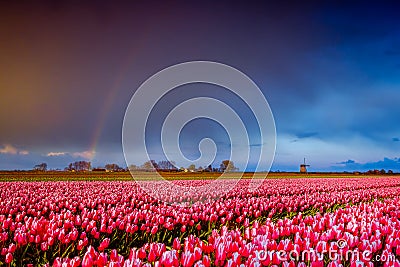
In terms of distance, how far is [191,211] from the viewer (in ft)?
30.1

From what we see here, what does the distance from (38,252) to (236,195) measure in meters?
10.1

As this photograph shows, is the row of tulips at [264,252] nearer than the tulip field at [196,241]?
Yes

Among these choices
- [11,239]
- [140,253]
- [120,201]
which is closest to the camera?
[140,253]

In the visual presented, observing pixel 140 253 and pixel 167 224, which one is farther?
pixel 167 224

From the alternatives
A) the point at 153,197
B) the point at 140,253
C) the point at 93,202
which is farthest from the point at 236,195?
the point at 140,253

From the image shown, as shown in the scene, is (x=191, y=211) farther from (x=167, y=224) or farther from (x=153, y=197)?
(x=153, y=197)

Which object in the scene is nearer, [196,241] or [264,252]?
[264,252]

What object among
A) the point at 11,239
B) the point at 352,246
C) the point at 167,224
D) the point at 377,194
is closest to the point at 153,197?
the point at 167,224

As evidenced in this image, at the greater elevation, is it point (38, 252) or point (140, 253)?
point (140, 253)

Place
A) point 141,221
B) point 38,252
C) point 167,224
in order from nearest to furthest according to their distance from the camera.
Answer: point 38,252
point 167,224
point 141,221

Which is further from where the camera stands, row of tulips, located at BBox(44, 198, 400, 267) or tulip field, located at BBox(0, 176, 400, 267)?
tulip field, located at BBox(0, 176, 400, 267)

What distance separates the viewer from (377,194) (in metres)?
17.4

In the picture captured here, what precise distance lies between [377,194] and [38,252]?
16.4 m

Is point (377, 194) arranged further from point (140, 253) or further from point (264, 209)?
point (140, 253)
